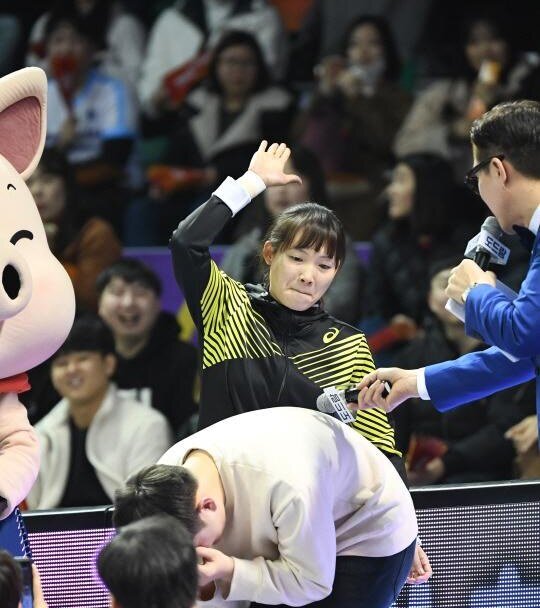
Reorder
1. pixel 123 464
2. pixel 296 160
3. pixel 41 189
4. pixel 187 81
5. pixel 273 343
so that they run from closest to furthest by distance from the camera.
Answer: pixel 273 343 → pixel 123 464 → pixel 296 160 → pixel 41 189 → pixel 187 81

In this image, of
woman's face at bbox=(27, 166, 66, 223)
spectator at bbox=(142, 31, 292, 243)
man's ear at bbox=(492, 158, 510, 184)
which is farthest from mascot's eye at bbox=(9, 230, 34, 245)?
spectator at bbox=(142, 31, 292, 243)

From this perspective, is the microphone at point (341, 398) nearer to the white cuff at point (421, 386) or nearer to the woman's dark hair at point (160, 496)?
the white cuff at point (421, 386)

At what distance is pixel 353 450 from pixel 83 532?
89cm

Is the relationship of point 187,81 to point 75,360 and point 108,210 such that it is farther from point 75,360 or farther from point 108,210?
point 75,360

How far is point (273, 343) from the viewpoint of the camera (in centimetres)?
341

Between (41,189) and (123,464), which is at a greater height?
(41,189)

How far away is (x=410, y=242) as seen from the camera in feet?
18.4

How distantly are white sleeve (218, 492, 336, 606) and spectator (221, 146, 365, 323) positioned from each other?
251cm

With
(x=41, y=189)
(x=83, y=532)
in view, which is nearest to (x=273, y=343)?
(x=83, y=532)

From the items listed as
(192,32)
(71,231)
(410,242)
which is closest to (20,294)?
(410,242)

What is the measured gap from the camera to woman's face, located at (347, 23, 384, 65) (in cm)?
652

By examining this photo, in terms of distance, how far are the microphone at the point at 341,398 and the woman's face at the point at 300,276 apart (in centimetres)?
26

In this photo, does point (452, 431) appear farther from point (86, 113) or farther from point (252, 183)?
point (86, 113)

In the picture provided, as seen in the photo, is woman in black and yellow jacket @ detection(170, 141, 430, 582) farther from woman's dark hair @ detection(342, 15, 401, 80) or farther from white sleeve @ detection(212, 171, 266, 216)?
woman's dark hair @ detection(342, 15, 401, 80)
